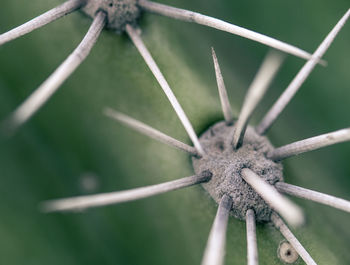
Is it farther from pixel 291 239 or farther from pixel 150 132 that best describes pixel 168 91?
pixel 291 239

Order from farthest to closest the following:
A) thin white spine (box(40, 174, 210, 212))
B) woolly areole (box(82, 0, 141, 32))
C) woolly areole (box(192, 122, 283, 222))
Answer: woolly areole (box(82, 0, 141, 32)) < woolly areole (box(192, 122, 283, 222)) < thin white spine (box(40, 174, 210, 212))

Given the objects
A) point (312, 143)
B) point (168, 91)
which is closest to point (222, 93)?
point (168, 91)

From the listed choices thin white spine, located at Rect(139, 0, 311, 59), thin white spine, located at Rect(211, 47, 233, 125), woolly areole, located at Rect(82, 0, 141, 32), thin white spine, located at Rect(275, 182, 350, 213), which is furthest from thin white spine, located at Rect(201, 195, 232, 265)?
woolly areole, located at Rect(82, 0, 141, 32)

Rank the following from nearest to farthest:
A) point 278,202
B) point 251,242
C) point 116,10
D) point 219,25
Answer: point 278,202 < point 251,242 < point 219,25 < point 116,10

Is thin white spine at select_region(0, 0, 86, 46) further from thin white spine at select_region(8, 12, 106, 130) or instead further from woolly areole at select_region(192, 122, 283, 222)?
woolly areole at select_region(192, 122, 283, 222)

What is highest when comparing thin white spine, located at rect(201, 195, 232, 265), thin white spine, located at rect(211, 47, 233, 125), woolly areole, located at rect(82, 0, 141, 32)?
woolly areole, located at rect(82, 0, 141, 32)

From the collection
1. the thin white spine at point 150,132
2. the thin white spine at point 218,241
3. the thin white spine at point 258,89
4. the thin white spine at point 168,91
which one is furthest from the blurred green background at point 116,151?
the thin white spine at point 258,89

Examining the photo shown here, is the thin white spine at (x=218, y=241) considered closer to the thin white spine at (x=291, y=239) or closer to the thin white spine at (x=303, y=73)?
the thin white spine at (x=291, y=239)

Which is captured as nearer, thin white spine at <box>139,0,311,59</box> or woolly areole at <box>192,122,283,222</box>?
thin white spine at <box>139,0,311,59</box>
